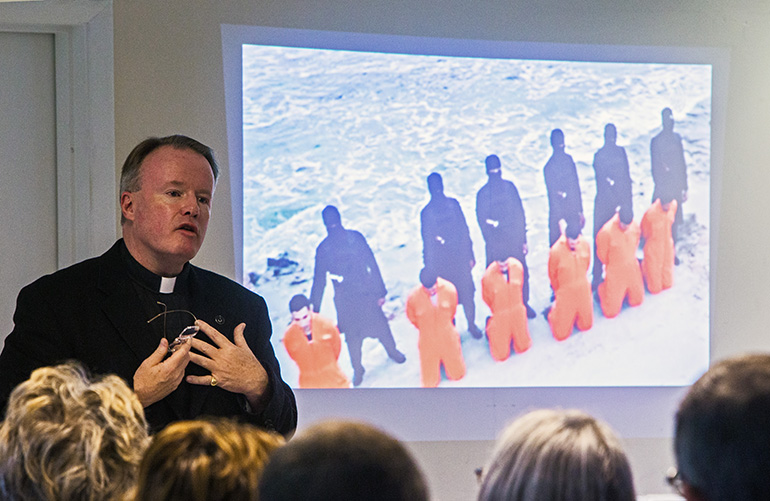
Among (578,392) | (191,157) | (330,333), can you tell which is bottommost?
(578,392)

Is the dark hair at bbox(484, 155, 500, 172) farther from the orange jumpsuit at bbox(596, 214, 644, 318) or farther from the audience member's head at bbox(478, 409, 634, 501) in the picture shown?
the audience member's head at bbox(478, 409, 634, 501)

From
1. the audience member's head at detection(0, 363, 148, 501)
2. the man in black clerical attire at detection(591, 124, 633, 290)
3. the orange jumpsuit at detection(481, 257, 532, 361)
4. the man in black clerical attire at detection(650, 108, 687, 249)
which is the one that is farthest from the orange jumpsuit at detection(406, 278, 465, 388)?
the audience member's head at detection(0, 363, 148, 501)

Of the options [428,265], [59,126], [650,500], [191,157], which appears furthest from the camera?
[428,265]

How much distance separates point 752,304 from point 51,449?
3004mm

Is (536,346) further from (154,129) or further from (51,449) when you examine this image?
(51,449)

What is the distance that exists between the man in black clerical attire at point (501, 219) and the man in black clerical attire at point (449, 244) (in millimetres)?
77

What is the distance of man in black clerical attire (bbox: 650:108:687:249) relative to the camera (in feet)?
11.6

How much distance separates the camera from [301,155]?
10.8 ft

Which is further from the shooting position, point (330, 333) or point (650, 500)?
point (330, 333)

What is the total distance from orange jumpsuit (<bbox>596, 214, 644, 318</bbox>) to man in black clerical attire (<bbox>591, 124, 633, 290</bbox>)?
0.09ft

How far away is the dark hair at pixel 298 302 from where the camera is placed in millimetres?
3271

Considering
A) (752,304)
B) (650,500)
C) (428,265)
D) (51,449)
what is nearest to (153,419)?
(51,449)

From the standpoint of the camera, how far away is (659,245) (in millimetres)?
3523

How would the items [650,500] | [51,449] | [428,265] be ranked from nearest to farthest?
[51,449] → [650,500] → [428,265]
